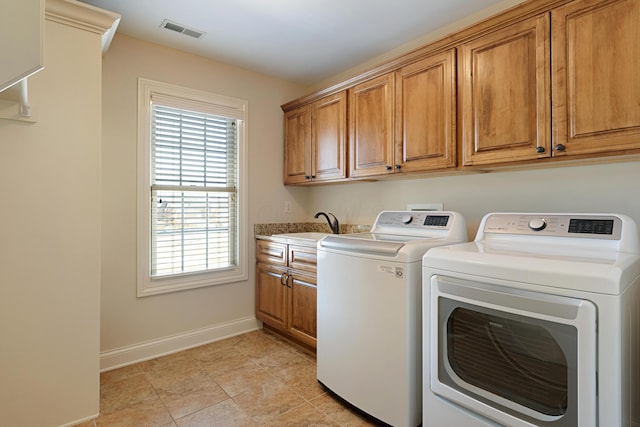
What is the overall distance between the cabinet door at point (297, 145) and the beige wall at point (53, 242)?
65.4 inches

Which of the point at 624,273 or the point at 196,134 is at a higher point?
the point at 196,134

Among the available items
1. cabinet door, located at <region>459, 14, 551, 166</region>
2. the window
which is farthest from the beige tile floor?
cabinet door, located at <region>459, 14, 551, 166</region>

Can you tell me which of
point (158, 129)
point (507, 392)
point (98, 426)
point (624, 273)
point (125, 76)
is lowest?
point (98, 426)

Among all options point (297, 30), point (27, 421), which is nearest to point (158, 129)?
point (297, 30)

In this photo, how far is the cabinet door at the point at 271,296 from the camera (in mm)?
2850

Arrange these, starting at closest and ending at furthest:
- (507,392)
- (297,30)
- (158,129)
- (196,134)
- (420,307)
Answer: (507,392), (420,307), (297,30), (158,129), (196,134)

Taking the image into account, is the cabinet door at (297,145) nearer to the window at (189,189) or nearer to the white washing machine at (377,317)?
the window at (189,189)

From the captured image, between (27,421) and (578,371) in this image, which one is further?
(27,421)

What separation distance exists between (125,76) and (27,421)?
89.0 inches

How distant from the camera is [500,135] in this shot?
5.90ft

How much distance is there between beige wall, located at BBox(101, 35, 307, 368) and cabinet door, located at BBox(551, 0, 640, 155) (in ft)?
7.93

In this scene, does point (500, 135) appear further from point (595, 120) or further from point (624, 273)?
point (624, 273)

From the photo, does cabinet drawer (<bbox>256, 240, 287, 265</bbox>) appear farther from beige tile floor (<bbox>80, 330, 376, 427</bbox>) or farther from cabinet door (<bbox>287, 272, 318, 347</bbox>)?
beige tile floor (<bbox>80, 330, 376, 427</bbox>)

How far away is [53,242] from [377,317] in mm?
1767
